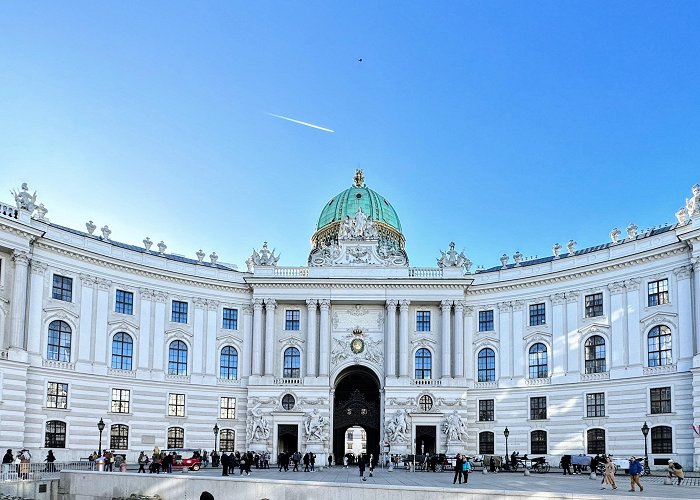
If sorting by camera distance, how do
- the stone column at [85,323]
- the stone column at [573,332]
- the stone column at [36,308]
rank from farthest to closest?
the stone column at [573,332]
the stone column at [85,323]
the stone column at [36,308]

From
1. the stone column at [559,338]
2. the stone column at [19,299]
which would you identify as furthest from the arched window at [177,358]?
the stone column at [559,338]

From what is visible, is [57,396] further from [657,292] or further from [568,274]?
[657,292]

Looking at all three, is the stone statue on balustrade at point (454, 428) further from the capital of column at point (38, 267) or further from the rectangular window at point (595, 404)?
the capital of column at point (38, 267)

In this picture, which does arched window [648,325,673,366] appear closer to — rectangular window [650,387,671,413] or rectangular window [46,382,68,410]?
rectangular window [650,387,671,413]

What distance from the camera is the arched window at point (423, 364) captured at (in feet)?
244

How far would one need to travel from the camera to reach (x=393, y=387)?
2859 inches

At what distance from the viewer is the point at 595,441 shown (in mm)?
65250

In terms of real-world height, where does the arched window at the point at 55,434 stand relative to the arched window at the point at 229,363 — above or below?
below

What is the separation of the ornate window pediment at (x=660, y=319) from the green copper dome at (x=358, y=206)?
3151 centimetres

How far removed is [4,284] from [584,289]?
1700 inches

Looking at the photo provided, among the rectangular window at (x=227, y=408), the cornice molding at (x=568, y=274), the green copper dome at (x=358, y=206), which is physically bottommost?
the rectangular window at (x=227, y=408)

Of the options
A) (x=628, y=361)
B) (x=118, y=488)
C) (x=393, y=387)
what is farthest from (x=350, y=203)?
(x=118, y=488)

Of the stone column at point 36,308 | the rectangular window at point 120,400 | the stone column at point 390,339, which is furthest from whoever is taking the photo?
the stone column at point 390,339

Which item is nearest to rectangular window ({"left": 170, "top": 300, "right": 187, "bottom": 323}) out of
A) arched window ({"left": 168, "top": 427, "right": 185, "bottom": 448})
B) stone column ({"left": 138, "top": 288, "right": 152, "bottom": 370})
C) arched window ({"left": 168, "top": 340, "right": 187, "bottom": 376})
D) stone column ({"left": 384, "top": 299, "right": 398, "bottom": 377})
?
arched window ({"left": 168, "top": 340, "right": 187, "bottom": 376})
